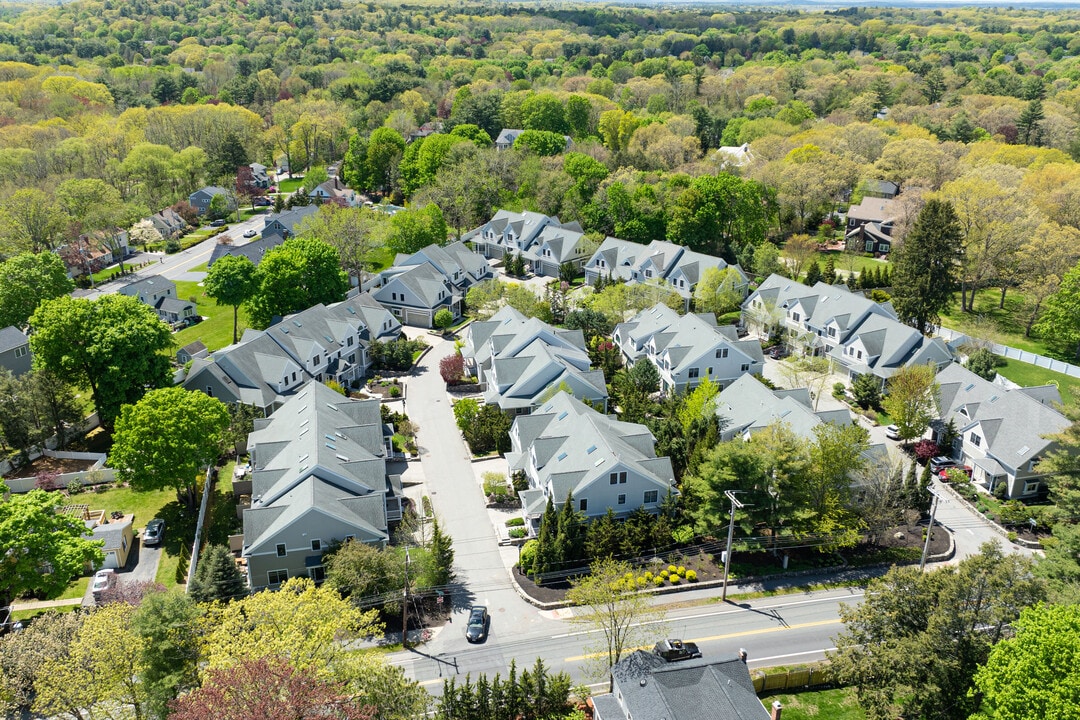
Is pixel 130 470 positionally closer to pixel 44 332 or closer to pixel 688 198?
pixel 44 332

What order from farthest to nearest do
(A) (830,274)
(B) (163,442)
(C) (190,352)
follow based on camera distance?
(A) (830,274)
(C) (190,352)
(B) (163,442)

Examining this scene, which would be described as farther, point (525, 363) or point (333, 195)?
point (333, 195)

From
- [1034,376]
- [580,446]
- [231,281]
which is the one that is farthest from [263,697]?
[1034,376]

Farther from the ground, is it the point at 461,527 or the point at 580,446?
the point at 580,446

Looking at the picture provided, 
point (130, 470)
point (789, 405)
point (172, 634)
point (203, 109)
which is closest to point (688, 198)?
point (789, 405)

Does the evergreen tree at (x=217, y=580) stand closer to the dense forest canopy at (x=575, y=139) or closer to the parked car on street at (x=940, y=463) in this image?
the parked car on street at (x=940, y=463)

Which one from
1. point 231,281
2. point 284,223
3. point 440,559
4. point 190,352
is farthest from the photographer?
point 284,223

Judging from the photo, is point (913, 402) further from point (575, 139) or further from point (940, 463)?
point (575, 139)
